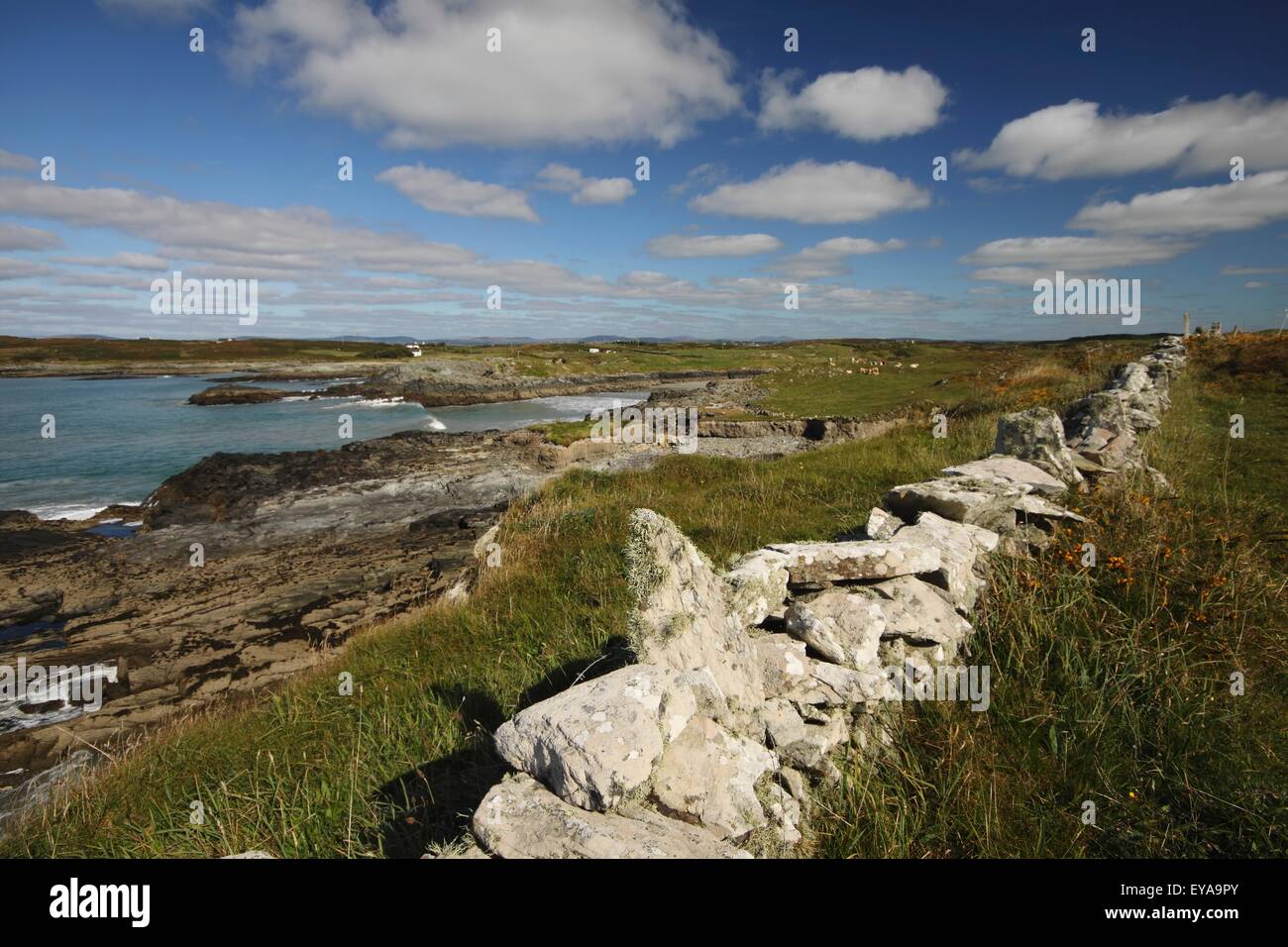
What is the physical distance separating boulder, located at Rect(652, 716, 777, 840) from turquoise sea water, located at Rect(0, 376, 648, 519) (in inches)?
1308

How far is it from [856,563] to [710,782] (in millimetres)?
2539

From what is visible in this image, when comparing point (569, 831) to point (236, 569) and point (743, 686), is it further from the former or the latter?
point (236, 569)

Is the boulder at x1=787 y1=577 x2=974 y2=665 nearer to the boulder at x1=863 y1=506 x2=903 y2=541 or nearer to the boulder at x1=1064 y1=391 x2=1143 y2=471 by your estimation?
the boulder at x1=863 y1=506 x2=903 y2=541

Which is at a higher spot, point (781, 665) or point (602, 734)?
point (602, 734)

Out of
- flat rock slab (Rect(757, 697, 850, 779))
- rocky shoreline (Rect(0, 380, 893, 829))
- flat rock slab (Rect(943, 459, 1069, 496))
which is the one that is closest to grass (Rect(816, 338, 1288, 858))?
flat rock slab (Rect(757, 697, 850, 779))

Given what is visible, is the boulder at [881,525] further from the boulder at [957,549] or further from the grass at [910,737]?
the grass at [910,737]

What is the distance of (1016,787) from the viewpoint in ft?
11.4

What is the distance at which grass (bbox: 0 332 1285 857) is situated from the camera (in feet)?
10.9

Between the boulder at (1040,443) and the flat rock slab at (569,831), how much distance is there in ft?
26.0

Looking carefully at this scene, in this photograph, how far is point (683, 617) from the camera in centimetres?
373

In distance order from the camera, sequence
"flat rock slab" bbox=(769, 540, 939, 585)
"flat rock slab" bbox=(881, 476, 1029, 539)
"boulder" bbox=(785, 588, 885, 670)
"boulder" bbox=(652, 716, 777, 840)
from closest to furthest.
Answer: "boulder" bbox=(652, 716, 777, 840), "boulder" bbox=(785, 588, 885, 670), "flat rock slab" bbox=(769, 540, 939, 585), "flat rock slab" bbox=(881, 476, 1029, 539)

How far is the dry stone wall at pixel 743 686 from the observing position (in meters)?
2.73

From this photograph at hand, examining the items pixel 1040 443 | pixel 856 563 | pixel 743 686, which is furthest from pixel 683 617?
pixel 1040 443
